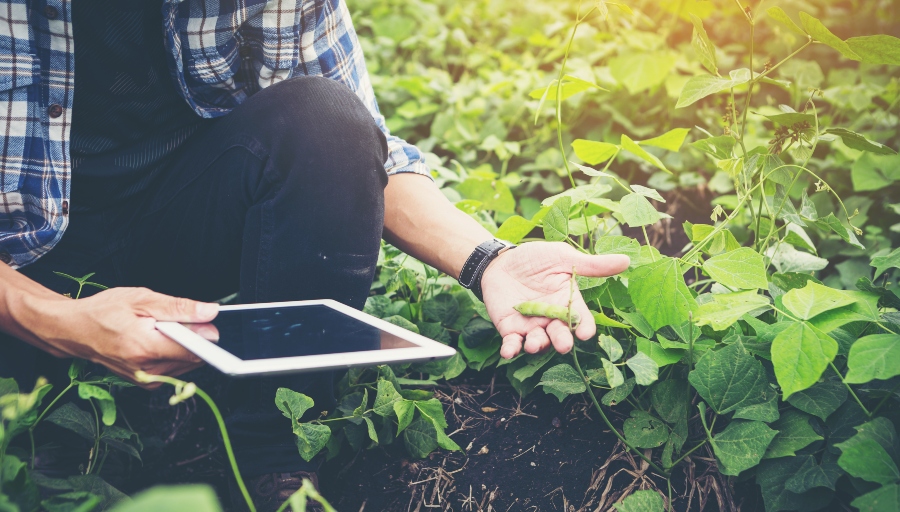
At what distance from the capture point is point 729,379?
4.10 feet

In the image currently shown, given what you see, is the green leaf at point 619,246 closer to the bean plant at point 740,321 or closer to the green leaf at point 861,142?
the bean plant at point 740,321

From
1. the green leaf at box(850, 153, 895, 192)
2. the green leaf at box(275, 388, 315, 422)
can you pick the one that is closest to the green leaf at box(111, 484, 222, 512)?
the green leaf at box(275, 388, 315, 422)

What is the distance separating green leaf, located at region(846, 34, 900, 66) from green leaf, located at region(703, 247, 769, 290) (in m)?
0.43

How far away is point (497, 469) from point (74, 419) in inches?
33.9

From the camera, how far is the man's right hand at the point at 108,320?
3.45 feet

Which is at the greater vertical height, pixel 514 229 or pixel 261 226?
pixel 261 226

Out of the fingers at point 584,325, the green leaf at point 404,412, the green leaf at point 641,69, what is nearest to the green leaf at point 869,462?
the fingers at point 584,325

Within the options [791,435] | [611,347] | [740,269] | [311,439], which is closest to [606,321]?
[611,347]

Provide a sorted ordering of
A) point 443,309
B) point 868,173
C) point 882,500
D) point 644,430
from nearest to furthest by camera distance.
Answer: point 882,500
point 644,430
point 443,309
point 868,173

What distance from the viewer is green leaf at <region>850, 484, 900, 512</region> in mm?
1000

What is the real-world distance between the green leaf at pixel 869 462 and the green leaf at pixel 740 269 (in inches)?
13.3

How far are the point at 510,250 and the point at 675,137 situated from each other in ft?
1.77

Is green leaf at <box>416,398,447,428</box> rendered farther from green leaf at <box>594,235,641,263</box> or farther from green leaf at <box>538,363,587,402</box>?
green leaf at <box>594,235,641,263</box>

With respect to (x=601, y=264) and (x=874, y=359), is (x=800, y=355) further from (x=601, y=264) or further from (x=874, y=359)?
(x=601, y=264)
